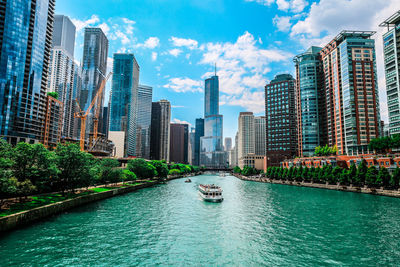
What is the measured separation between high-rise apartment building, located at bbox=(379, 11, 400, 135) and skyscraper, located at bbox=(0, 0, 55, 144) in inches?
9109

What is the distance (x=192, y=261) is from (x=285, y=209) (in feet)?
155

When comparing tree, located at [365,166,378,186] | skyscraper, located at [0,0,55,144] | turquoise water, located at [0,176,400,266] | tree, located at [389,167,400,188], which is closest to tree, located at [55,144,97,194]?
turquoise water, located at [0,176,400,266]

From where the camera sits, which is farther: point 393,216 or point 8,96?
point 8,96

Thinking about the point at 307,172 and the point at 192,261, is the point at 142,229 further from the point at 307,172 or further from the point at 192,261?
the point at 307,172

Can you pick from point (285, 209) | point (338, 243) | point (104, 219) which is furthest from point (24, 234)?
point (285, 209)

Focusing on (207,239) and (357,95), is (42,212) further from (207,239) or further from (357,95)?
(357,95)

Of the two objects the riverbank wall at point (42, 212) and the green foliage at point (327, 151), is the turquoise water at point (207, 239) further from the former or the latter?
the green foliage at point (327, 151)

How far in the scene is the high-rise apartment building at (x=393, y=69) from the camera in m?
152

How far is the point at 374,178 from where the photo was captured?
336 feet

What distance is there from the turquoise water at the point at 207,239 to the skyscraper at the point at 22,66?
124 m

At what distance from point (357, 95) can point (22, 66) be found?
9022 inches

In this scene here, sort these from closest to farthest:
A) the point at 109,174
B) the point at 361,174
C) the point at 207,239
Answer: the point at 207,239, the point at 109,174, the point at 361,174

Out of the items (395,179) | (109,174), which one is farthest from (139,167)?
(395,179)

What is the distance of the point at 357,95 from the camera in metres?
176
